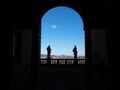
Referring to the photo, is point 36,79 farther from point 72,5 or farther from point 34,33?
point 72,5

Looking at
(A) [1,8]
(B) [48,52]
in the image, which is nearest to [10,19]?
(A) [1,8]

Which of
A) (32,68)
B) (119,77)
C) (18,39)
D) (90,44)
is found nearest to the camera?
(119,77)

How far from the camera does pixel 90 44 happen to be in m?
9.80

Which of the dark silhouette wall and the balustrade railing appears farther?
the balustrade railing

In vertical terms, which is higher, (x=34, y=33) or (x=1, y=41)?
(x=34, y=33)

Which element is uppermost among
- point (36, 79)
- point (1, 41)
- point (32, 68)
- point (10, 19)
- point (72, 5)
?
point (72, 5)

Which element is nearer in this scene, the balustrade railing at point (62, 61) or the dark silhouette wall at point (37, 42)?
the dark silhouette wall at point (37, 42)

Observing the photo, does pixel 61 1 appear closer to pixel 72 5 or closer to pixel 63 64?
pixel 72 5

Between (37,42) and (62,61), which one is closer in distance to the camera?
(37,42)

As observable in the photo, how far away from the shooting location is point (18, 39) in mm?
7336

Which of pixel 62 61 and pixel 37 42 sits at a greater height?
pixel 37 42

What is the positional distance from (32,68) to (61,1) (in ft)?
16.2

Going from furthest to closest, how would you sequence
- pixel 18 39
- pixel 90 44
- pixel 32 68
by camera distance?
pixel 90 44, pixel 32 68, pixel 18 39

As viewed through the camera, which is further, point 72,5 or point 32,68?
point 72,5
